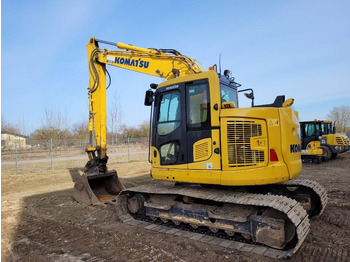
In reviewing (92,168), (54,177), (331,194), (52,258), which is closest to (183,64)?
(92,168)

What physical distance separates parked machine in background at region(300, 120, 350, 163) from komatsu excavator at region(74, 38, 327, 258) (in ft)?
38.8

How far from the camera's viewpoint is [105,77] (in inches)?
301

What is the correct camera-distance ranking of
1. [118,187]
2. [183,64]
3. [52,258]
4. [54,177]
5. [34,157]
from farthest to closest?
1. [34,157]
2. [54,177]
3. [118,187]
4. [183,64]
5. [52,258]

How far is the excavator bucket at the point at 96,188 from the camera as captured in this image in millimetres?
7128

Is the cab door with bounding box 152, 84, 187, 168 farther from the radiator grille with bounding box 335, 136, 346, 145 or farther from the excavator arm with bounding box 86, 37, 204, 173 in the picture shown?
the radiator grille with bounding box 335, 136, 346, 145

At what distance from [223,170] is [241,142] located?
0.58 metres

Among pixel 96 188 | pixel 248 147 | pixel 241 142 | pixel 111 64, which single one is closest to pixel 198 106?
pixel 241 142

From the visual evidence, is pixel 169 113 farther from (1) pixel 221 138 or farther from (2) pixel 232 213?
(2) pixel 232 213

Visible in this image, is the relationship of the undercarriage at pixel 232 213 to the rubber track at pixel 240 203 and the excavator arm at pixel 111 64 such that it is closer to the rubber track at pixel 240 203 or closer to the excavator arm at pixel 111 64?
the rubber track at pixel 240 203

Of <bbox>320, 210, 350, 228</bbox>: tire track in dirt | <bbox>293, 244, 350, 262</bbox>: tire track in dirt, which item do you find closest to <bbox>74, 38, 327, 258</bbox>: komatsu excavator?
<bbox>293, 244, 350, 262</bbox>: tire track in dirt

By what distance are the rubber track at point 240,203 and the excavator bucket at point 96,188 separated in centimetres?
163

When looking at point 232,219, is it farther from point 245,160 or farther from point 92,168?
point 92,168

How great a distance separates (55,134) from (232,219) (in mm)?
27283

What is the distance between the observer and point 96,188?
25.9 ft
